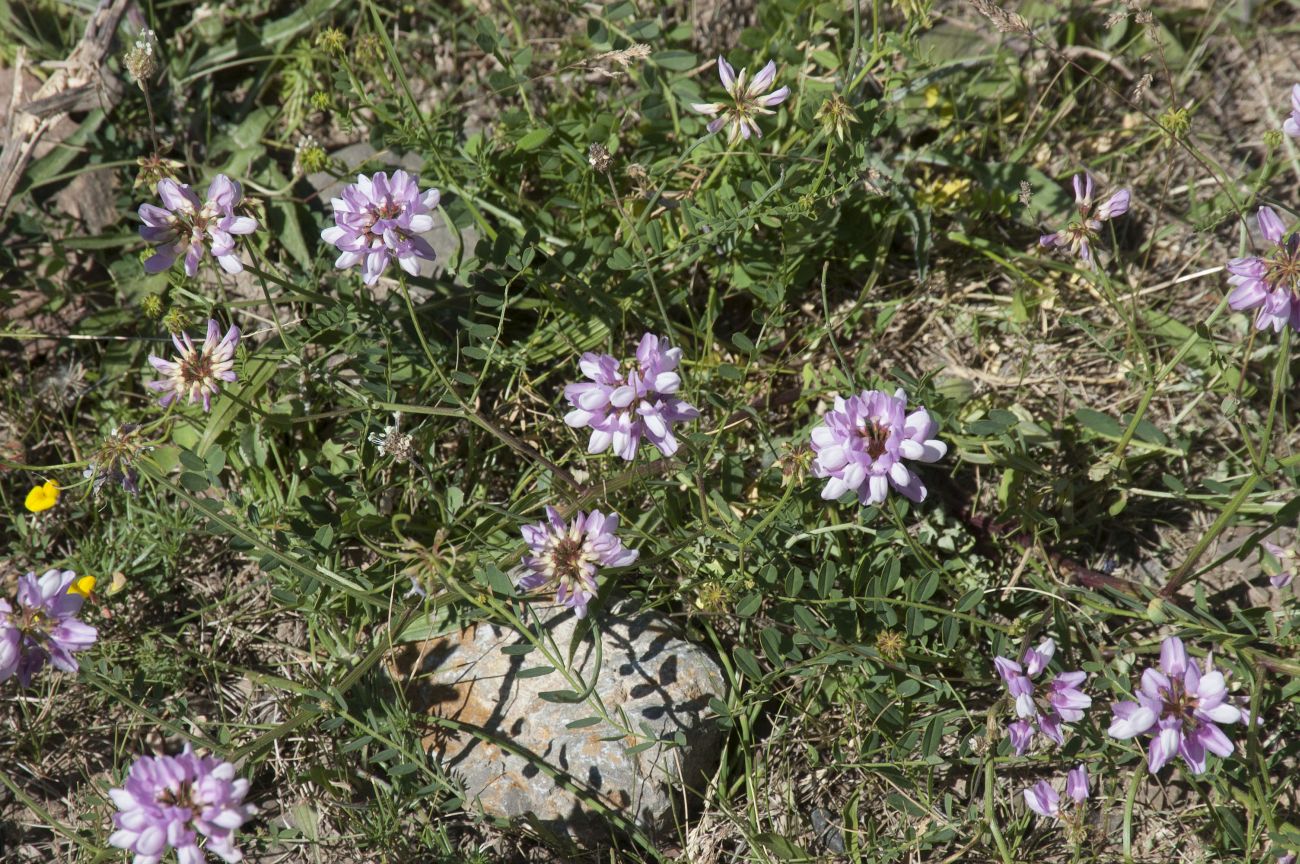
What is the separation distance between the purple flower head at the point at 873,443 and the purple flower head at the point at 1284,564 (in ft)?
4.01

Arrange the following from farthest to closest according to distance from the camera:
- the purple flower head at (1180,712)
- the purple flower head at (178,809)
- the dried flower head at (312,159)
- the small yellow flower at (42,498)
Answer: the small yellow flower at (42,498), the dried flower head at (312,159), the purple flower head at (1180,712), the purple flower head at (178,809)

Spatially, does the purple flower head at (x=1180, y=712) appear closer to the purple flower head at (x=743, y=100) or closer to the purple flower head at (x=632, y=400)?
the purple flower head at (x=632, y=400)

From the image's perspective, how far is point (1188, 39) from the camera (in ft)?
Result: 13.6

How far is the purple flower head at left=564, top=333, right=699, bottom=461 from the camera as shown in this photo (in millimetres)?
2506

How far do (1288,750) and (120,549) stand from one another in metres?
3.67

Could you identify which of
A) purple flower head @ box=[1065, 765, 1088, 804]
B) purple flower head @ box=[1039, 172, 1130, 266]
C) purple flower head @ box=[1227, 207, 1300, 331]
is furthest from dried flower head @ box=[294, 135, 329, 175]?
purple flower head @ box=[1065, 765, 1088, 804]

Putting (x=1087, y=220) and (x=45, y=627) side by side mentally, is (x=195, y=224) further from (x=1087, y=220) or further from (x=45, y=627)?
(x=1087, y=220)

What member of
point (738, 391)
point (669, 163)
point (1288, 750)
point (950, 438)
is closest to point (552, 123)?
point (669, 163)

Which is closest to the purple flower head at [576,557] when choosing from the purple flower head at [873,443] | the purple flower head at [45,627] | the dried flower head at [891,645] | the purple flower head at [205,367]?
the purple flower head at [873,443]

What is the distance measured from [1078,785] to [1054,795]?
0.10m

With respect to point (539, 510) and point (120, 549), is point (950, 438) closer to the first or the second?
point (539, 510)

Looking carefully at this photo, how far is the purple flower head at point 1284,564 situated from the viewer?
2913 millimetres

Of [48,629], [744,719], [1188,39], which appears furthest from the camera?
[1188,39]

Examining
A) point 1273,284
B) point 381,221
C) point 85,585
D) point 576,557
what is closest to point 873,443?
point 576,557
